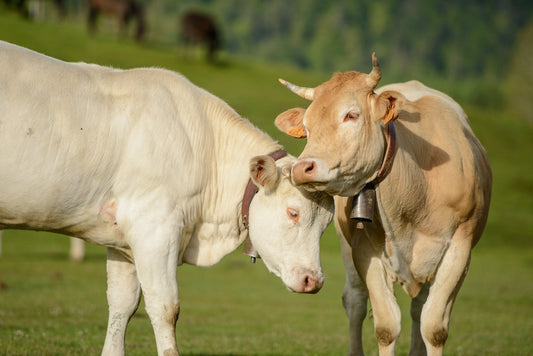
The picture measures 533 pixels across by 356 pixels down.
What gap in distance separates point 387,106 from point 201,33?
4962 cm

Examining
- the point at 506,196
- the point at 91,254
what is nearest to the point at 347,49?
the point at 506,196

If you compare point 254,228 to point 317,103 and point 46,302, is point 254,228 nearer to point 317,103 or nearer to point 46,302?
point 317,103

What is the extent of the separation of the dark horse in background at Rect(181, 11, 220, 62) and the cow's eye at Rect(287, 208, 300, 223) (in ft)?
160

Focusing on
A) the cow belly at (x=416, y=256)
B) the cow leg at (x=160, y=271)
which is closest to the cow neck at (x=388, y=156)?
the cow belly at (x=416, y=256)

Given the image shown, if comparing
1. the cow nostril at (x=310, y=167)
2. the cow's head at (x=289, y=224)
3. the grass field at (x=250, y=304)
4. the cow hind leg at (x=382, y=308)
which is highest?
the cow nostril at (x=310, y=167)

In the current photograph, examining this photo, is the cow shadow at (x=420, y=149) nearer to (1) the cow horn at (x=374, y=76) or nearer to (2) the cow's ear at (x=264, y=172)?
(1) the cow horn at (x=374, y=76)

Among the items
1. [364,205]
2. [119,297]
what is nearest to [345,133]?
[364,205]

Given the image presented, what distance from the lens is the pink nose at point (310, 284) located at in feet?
19.3

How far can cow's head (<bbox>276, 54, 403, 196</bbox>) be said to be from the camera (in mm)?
5414

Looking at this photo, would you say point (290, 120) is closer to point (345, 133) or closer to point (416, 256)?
point (345, 133)

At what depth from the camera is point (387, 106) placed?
18.7 ft

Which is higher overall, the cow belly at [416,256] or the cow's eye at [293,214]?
the cow's eye at [293,214]

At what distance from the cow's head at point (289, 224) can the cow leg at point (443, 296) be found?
3.71ft

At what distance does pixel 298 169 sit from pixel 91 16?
2048 inches
